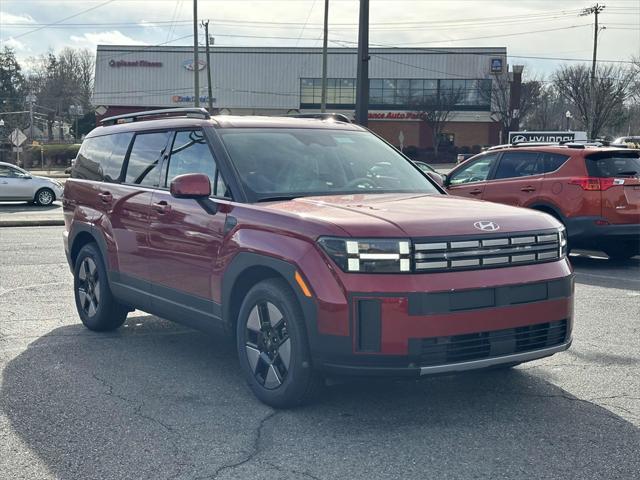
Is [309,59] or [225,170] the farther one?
[309,59]

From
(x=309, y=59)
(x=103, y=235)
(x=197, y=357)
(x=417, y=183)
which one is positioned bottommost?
(x=197, y=357)

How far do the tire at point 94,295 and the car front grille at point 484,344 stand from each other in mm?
3548

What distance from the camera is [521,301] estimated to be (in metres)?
4.65

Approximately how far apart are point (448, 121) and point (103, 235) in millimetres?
66294

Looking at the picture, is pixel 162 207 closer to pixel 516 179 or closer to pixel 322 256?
pixel 322 256

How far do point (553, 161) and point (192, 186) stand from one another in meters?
7.69

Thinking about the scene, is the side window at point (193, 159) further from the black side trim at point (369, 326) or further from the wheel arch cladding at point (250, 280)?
the black side trim at point (369, 326)

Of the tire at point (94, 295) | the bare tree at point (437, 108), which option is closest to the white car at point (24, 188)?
the tire at point (94, 295)

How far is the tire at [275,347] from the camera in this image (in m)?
4.70

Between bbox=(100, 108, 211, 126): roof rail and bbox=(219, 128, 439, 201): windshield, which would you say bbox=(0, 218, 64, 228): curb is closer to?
bbox=(100, 108, 211, 126): roof rail

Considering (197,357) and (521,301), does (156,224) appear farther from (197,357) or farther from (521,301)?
(521,301)

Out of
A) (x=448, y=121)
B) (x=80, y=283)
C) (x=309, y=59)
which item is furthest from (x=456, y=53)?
(x=80, y=283)

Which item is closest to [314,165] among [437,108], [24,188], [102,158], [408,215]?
[408,215]

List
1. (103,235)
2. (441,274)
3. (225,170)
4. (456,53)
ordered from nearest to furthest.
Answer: (441,274)
(225,170)
(103,235)
(456,53)
